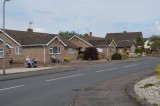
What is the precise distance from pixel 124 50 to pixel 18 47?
121ft

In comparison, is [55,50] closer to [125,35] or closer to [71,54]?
[71,54]

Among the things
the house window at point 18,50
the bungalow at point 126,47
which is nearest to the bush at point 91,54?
the house window at point 18,50

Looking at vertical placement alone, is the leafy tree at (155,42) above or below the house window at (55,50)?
above

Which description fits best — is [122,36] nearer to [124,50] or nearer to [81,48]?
[124,50]

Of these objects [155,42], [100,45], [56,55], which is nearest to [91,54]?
[56,55]

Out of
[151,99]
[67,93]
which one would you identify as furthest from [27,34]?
[151,99]

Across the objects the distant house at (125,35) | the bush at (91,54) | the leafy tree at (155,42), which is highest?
the distant house at (125,35)

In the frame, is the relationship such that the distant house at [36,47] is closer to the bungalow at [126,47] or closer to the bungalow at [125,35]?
the bungalow at [126,47]

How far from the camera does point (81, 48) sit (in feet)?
229

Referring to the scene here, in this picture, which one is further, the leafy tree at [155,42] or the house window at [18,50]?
the leafy tree at [155,42]

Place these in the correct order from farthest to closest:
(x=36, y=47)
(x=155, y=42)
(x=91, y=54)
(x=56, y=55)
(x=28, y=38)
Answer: (x=155, y=42), (x=91, y=54), (x=28, y=38), (x=56, y=55), (x=36, y=47)

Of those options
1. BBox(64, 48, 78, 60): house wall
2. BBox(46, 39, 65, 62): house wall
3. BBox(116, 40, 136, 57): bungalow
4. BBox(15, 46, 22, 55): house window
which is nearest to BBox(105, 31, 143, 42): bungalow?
BBox(116, 40, 136, 57): bungalow

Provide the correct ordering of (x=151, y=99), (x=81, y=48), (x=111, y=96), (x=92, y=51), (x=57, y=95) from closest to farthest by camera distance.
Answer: (x=151, y=99), (x=111, y=96), (x=57, y=95), (x=92, y=51), (x=81, y=48)

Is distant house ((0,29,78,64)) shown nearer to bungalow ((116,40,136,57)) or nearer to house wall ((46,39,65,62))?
house wall ((46,39,65,62))
